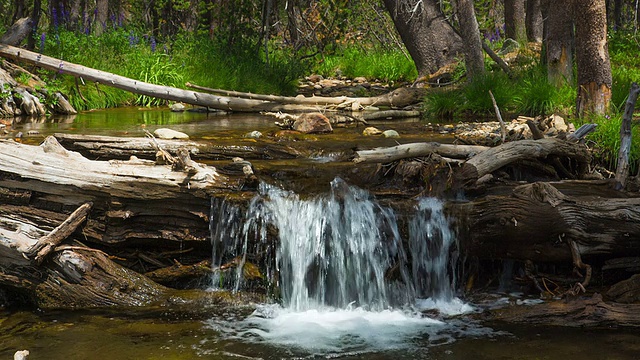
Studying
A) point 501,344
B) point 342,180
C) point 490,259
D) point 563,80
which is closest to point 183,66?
point 563,80

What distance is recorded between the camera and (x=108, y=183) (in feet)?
17.3

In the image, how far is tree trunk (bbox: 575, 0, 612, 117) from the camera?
7484mm

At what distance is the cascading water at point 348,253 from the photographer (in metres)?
5.21

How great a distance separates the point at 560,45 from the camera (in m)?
9.98

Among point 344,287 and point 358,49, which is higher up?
point 358,49

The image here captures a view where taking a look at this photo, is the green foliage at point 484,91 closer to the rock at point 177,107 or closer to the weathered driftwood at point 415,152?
the weathered driftwood at point 415,152

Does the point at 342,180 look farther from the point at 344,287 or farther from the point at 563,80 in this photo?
the point at 563,80

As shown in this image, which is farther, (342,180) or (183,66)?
(183,66)

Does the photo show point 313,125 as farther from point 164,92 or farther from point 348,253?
point 348,253

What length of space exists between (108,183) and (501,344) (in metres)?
3.09

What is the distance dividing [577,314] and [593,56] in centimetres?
398

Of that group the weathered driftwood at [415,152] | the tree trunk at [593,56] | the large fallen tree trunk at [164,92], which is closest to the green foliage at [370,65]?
the large fallen tree trunk at [164,92]

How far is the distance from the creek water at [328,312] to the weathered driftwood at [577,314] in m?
0.08

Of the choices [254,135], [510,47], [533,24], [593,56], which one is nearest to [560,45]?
[593,56]
